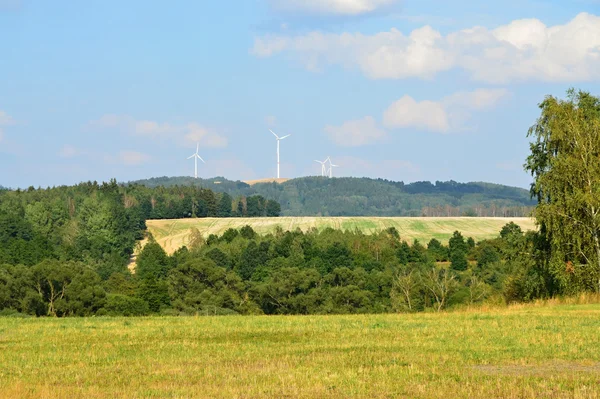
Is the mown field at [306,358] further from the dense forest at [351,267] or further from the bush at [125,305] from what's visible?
the bush at [125,305]

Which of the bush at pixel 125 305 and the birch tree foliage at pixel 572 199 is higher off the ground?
the birch tree foliage at pixel 572 199

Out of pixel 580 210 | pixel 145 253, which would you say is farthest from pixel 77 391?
pixel 145 253

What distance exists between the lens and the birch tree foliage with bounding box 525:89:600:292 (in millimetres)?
53312

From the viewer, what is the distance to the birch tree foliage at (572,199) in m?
53.3

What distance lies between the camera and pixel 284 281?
404ft

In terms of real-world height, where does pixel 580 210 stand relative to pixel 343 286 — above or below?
above

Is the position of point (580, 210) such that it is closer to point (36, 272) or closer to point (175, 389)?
point (175, 389)

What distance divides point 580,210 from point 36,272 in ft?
248

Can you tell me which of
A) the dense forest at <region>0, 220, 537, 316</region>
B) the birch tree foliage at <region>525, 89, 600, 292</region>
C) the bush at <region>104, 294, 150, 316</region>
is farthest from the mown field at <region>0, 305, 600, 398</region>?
the bush at <region>104, 294, 150, 316</region>

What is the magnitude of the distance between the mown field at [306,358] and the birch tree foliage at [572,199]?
60.5ft

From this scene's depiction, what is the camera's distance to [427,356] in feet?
78.3

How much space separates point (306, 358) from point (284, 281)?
9940 centimetres

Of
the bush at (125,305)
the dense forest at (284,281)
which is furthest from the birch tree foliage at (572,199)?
the bush at (125,305)

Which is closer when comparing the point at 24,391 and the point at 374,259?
the point at 24,391
